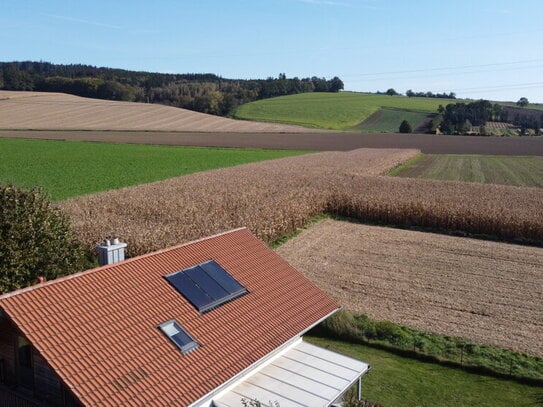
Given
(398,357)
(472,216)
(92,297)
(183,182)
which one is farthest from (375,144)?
(92,297)

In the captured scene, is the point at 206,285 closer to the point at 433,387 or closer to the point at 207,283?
the point at 207,283

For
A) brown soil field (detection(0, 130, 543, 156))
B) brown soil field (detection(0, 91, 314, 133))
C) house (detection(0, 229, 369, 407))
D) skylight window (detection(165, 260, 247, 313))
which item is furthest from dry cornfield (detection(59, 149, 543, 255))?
brown soil field (detection(0, 91, 314, 133))

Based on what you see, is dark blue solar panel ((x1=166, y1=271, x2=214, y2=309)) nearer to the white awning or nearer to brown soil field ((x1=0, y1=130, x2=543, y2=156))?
the white awning

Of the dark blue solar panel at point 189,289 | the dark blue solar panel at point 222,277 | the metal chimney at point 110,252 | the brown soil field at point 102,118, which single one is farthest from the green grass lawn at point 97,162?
the brown soil field at point 102,118

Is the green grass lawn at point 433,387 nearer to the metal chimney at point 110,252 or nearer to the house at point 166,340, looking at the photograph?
the house at point 166,340

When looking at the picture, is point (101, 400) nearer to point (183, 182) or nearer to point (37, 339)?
point (37, 339)

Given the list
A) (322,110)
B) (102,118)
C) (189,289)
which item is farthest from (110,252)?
(322,110)
